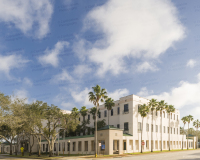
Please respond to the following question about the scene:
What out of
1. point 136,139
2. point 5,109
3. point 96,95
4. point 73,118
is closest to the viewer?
point 5,109

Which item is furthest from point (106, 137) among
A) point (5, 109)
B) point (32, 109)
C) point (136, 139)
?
point (5, 109)

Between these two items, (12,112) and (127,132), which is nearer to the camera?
(12,112)

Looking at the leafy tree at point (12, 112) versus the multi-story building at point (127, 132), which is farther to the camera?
the multi-story building at point (127, 132)

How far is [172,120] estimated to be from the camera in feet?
251

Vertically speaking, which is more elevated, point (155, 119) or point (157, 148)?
point (155, 119)

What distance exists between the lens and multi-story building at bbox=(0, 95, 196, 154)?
5069 cm

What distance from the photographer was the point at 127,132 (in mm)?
59125

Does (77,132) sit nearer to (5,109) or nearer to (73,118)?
(73,118)

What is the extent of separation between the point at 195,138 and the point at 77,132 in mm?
54297

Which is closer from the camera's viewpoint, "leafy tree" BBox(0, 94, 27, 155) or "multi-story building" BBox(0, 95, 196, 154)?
"leafy tree" BBox(0, 94, 27, 155)

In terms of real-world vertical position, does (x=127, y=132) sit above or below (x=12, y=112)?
below

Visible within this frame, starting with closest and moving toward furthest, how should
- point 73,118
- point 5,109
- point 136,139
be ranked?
1. point 5,109
2. point 73,118
3. point 136,139

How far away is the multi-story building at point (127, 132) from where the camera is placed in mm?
50688

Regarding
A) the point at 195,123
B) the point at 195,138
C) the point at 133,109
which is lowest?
the point at 195,138
